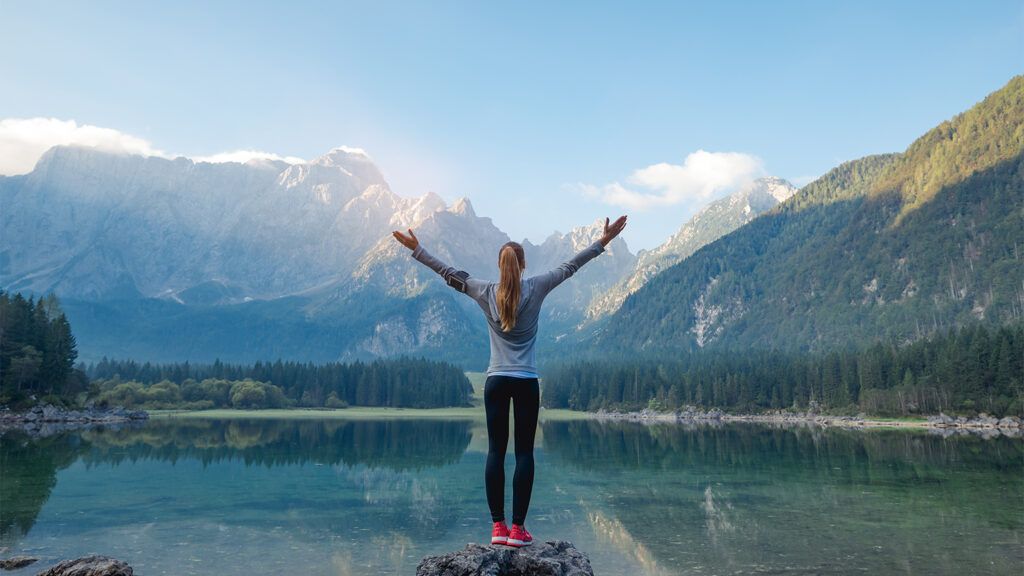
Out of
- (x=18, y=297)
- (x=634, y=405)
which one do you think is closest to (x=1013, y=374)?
(x=634, y=405)

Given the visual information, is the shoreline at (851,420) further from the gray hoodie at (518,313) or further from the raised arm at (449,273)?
the raised arm at (449,273)

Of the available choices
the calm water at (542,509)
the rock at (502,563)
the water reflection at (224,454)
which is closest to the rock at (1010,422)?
the calm water at (542,509)

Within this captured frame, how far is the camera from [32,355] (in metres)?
104

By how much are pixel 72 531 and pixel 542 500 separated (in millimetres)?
23380

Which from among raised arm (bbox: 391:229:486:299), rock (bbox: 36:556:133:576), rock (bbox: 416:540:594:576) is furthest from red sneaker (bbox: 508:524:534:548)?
rock (bbox: 36:556:133:576)

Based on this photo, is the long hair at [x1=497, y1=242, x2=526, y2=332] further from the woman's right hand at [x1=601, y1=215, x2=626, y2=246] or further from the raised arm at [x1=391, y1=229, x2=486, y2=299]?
the woman's right hand at [x1=601, y1=215, x2=626, y2=246]

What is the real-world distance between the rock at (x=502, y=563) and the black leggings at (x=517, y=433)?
499 millimetres

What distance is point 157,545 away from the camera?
25.8 metres

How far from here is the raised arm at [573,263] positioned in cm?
1005

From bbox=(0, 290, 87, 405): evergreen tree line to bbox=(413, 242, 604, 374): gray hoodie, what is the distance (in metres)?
118

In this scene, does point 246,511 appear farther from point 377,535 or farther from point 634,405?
point 634,405

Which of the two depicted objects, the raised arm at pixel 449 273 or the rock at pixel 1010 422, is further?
the rock at pixel 1010 422

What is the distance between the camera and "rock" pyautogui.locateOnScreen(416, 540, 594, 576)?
9711 mm

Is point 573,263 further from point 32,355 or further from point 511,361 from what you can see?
point 32,355
